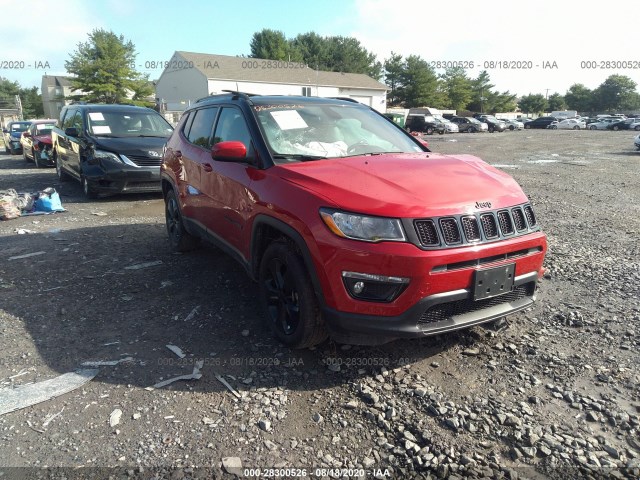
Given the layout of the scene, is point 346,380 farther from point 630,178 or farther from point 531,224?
point 630,178

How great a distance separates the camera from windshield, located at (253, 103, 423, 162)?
3701 mm

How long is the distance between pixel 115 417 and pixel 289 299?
4.31 feet

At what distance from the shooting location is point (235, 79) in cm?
4619

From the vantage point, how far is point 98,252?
588 centimetres

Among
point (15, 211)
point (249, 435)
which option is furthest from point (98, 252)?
point (249, 435)

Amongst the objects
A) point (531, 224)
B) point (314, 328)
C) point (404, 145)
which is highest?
point (404, 145)

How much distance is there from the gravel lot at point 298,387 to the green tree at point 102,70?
3917 centimetres

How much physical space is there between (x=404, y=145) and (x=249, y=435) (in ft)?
9.14

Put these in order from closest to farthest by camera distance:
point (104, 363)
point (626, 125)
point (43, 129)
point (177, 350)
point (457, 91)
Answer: point (104, 363)
point (177, 350)
point (43, 129)
point (626, 125)
point (457, 91)

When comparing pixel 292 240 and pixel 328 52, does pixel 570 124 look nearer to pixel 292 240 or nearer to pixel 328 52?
pixel 328 52

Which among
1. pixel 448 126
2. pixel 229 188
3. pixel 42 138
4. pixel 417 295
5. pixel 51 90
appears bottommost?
pixel 417 295

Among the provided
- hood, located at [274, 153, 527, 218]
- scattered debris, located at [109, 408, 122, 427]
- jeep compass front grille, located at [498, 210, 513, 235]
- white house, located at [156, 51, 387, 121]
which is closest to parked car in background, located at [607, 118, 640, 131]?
white house, located at [156, 51, 387, 121]

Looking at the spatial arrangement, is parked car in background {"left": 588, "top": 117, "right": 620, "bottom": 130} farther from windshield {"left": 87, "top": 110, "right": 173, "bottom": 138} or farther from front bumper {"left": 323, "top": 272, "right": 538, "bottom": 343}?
front bumper {"left": 323, "top": 272, "right": 538, "bottom": 343}

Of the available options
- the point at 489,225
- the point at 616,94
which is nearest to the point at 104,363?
the point at 489,225
